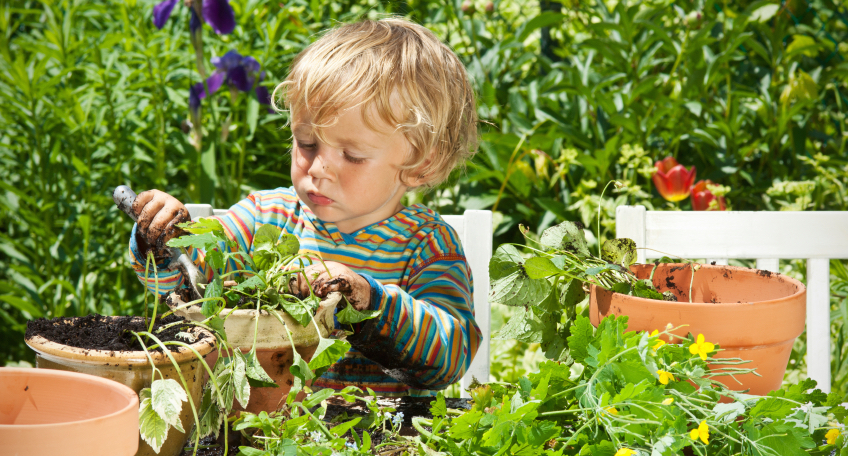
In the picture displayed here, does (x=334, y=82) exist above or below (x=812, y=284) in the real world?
above

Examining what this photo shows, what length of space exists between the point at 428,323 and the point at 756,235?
0.63m

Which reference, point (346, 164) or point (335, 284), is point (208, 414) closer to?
point (335, 284)

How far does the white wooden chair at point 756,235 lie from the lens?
1182 millimetres

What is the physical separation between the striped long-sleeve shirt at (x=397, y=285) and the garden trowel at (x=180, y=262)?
13 centimetres

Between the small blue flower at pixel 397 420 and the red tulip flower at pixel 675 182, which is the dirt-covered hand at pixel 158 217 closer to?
the small blue flower at pixel 397 420

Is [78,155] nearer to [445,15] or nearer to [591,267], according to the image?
[445,15]

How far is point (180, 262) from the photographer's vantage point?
0.72 metres

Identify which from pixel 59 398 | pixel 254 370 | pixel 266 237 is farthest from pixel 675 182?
pixel 59 398

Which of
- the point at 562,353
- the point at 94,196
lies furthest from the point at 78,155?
the point at 562,353

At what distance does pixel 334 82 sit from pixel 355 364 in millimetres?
445

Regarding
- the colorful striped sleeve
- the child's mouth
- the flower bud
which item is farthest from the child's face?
the flower bud

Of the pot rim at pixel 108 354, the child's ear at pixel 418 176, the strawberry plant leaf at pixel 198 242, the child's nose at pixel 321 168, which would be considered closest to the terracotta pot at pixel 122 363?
the pot rim at pixel 108 354

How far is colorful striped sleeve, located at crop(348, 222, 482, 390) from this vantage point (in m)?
0.88

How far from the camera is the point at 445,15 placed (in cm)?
222
